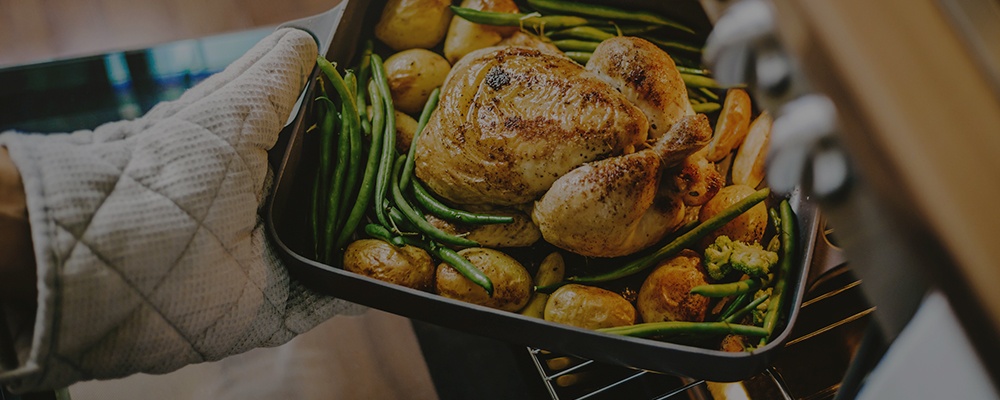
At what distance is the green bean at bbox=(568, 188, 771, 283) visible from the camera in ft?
4.21

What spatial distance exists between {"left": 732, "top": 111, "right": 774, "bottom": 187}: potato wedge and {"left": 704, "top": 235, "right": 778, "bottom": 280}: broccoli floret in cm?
19

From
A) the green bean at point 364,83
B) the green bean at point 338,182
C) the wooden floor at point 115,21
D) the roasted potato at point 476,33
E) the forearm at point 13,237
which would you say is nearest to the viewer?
the forearm at point 13,237

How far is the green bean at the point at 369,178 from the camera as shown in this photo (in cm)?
140

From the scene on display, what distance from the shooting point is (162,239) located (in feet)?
3.46

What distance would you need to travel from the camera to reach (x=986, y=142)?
43cm

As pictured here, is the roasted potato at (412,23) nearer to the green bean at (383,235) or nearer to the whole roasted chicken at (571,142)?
the whole roasted chicken at (571,142)

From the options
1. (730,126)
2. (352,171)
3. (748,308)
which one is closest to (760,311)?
(748,308)

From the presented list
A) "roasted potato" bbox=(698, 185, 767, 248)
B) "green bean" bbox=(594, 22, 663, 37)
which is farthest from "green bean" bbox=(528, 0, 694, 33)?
"roasted potato" bbox=(698, 185, 767, 248)

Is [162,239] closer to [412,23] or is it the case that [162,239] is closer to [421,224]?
[421,224]

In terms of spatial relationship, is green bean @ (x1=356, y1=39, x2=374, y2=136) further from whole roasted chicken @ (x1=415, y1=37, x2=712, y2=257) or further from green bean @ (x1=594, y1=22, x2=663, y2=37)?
green bean @ (x1=594, y1=22, x2=663, y2=37)

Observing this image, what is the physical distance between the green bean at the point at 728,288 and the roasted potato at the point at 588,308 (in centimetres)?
14

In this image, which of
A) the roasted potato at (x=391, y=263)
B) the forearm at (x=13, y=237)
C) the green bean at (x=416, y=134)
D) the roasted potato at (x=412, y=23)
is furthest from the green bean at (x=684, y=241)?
the forearm at (x=13, y=237)

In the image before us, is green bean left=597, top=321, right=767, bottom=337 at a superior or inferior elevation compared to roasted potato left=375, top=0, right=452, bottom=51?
inferior

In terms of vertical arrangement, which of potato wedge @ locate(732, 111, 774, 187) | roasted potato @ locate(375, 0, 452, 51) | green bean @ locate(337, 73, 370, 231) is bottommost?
potato wedge @ locate(732, 111, 774, 187)
